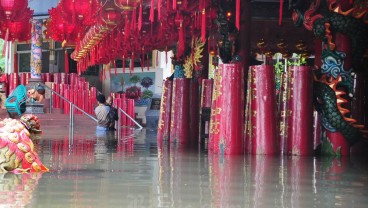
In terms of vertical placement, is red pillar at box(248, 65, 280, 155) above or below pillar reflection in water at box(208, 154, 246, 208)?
above

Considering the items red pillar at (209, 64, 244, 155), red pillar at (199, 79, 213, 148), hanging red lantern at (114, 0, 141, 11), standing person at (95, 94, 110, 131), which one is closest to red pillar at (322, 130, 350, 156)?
red pillar at (209, 64, 244, 155)

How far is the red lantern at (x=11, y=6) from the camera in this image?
16.6 metres

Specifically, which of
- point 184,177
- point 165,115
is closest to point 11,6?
point 165,115

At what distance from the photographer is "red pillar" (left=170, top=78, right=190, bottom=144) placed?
14016mm

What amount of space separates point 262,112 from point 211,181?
379 centimetres

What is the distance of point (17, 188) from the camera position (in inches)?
242

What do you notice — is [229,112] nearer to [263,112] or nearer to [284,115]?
[263,112]

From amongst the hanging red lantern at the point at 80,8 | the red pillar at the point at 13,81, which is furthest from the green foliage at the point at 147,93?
the hanging red lantern at the point at 80,8

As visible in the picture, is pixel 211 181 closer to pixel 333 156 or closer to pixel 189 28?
pixel 333 156

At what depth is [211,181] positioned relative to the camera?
7.01m

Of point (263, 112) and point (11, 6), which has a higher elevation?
point (11, 6)

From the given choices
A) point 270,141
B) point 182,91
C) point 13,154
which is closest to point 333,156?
point 270,141

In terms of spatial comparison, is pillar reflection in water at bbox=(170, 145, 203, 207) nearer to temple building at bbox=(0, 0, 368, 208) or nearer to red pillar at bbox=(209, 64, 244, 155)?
temple building at bbox=(0, 0, 368, 208)

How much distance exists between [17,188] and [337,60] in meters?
5.83
